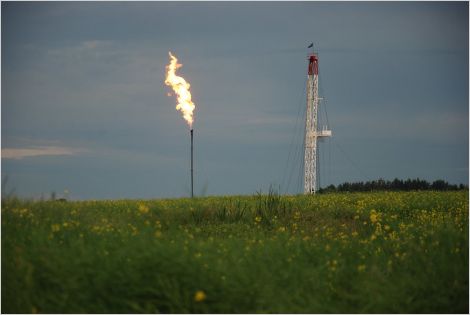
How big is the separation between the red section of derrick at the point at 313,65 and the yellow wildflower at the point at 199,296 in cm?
2426

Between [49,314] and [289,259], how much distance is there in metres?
3.83

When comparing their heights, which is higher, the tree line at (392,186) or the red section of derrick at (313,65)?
the red section of derrick at (313,65)

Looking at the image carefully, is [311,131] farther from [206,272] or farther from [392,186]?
[206,272]

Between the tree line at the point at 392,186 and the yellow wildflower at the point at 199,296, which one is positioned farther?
the tree line at the point at 392,186

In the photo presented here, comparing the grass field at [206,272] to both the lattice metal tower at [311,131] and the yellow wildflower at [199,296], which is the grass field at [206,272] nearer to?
the yellow wildflower at [199,296]

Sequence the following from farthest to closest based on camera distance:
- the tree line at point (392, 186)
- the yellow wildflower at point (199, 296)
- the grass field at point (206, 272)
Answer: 1. the tree line at point (392, 186)
2. the grass field at point (206, 272)
3. the yellow wildflower at point (199, 296)

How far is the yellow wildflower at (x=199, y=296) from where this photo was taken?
722cm

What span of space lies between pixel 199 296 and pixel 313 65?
25075 millimetres

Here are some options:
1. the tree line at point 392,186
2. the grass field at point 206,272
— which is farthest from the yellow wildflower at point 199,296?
the tree line at point 392,186

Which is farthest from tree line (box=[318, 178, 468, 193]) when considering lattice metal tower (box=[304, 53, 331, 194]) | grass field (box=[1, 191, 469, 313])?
grass field (box=[1, 191, 469, 313])

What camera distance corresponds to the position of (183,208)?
54.3 feet

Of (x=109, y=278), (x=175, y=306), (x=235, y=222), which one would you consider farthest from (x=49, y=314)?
(x=235, y=222)

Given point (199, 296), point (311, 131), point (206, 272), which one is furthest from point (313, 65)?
point (199, 296)

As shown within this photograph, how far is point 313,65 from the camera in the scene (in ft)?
101
